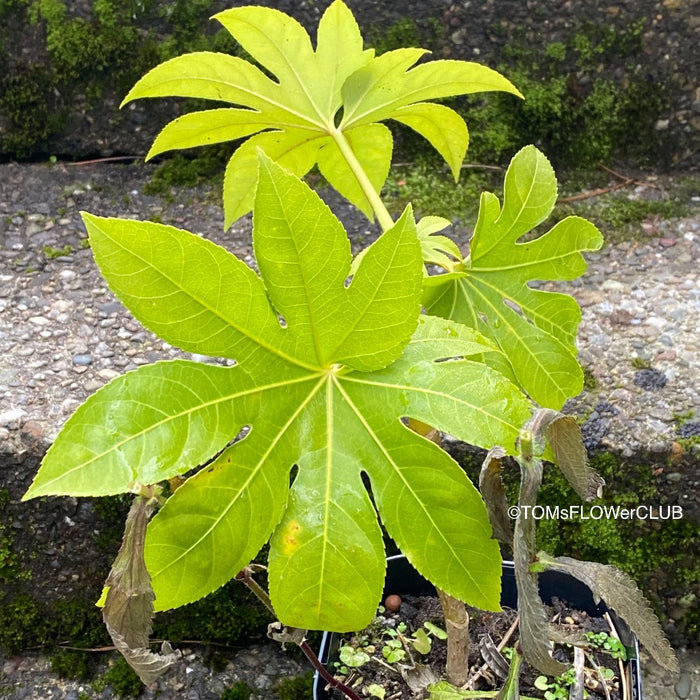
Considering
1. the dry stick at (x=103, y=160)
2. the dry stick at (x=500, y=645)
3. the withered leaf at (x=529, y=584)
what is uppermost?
the dry stick at (x=103, y=160)

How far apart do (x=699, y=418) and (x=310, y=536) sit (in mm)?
893

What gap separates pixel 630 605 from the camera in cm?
66

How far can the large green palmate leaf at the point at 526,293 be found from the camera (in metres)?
0.79

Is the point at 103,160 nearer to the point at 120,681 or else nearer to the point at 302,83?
the point at 302,83

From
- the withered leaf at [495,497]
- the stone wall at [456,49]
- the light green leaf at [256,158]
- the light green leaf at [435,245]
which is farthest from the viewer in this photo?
the stone wall at [456,49]

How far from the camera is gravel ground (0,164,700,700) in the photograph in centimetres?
121

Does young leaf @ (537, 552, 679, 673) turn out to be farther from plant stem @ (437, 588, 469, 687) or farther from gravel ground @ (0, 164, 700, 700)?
gravel ground @ (0, 164, 700, 700)

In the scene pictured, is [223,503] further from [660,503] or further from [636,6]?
[636,6]

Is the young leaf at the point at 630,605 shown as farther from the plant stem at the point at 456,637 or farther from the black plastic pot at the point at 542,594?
the black plastic pot at the point at 542,594

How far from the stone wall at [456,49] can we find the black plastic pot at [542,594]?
1.08 m

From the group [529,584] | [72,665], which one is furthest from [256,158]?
[72,665]

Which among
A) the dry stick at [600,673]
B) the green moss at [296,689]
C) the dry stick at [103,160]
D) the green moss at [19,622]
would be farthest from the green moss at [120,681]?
the dry stick at [103,160]

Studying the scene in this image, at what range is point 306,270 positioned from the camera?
1.88ft

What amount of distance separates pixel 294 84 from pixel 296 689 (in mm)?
1032
